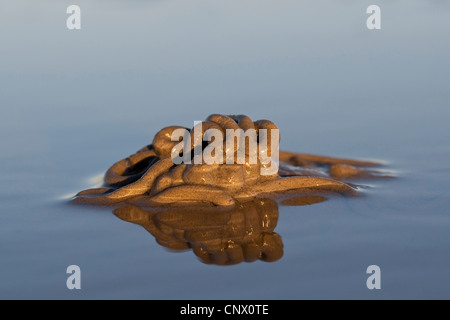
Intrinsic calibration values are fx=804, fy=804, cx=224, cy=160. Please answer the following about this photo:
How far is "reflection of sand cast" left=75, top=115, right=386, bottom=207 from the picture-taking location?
575 cm

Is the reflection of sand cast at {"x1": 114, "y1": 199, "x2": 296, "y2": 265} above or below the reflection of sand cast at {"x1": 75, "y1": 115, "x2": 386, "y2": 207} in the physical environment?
below

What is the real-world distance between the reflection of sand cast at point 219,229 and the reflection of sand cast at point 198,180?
0.10 metres

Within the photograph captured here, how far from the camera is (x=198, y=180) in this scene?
18.9ft

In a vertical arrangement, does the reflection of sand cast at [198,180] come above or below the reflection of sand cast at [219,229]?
above

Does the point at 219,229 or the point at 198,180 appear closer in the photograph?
the point at 219,229

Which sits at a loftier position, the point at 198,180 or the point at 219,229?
the point at 198,180

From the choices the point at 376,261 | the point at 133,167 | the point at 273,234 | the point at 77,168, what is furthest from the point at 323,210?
the point at 77,168

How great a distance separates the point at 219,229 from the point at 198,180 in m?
0.53

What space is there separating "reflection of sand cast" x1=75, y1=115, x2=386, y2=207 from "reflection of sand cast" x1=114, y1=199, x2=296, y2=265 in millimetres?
101

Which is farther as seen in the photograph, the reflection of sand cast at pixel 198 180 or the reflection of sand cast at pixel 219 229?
the reflection of sand cast at pixel 198 180

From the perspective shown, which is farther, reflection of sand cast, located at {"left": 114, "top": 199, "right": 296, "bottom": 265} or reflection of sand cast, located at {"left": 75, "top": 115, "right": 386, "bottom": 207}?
reflection of sand cast, located at {"left": 75, "top": 115, "right": 386, "bottom": 207}

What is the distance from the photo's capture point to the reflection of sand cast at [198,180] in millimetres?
5750

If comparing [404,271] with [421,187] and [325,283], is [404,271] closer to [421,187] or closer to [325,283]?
[325,283]

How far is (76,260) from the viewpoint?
499 centimetres
